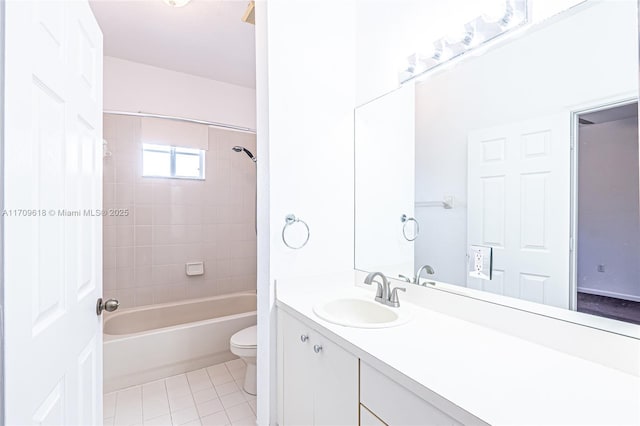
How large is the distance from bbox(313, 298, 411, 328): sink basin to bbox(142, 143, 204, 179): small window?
2101mm

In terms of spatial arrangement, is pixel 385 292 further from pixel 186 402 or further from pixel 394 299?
pixel 186 402

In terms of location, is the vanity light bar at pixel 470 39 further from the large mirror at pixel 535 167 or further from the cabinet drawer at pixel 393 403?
the cabinet drawer at pixel 393 403

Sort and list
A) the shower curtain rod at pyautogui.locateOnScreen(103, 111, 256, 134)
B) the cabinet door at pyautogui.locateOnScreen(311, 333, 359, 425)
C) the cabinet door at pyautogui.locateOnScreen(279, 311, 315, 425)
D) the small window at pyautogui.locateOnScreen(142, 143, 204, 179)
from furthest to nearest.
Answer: the small window at pyautogui.locateOnScreen(142, 143, 204, 179)
the shower curtain rod at pyautogui.locateOnScreen(103, 111, 256, 134)
the cabinet door at pyautogui.locateOnScreen(279, 311, 315, 425)
the cabinet door at pyautogui.locateOnScreen(311, 333, 359, 425)

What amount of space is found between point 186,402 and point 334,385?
1.40 metres

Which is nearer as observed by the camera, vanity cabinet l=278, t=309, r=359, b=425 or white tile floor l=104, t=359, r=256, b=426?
vanity cabinet l=278, t=309, r=359, b=425

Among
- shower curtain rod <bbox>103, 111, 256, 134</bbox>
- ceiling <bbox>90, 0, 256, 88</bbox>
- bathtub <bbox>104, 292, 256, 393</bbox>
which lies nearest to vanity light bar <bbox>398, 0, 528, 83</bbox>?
ceiling <bbox>90, 0, 256, 88</bbox>

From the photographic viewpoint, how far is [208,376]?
→ 2246 mm

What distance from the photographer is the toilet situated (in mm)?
1967

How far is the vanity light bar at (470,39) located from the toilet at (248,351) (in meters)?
1.85

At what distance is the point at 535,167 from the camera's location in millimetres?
1055

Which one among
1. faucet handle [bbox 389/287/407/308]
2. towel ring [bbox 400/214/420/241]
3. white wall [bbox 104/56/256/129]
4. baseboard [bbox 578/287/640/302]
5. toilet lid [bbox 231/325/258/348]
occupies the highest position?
white wall [bbox 104/56/256/129]

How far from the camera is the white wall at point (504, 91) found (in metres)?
0.89

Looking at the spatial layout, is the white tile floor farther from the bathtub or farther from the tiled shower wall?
the tiled shower wall

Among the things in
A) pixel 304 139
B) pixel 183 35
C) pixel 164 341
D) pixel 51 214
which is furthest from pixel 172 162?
pixel 51 214
